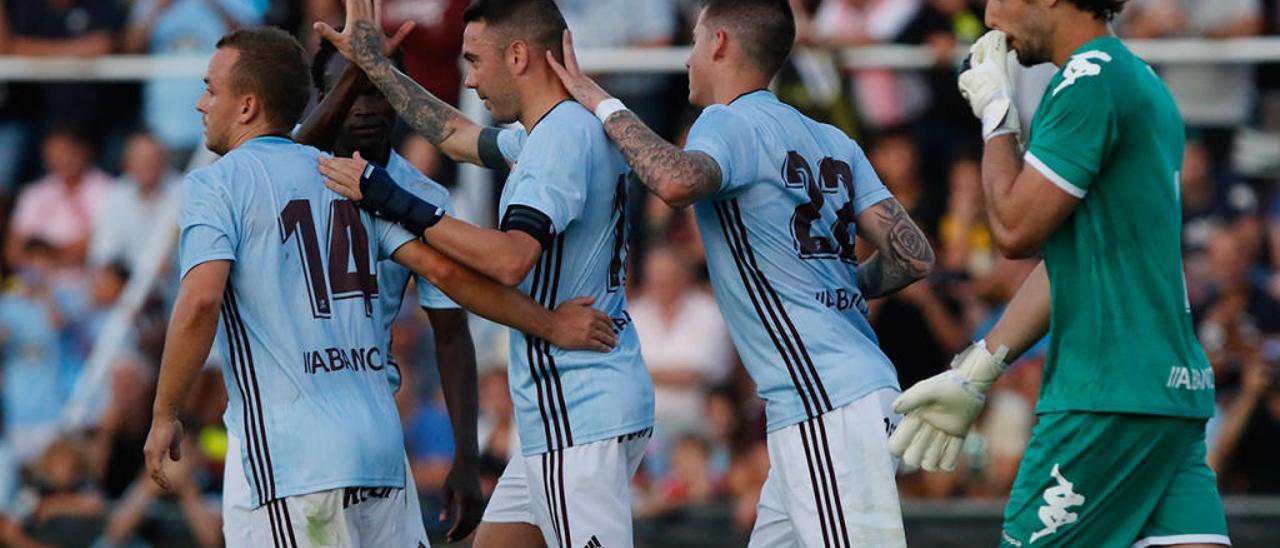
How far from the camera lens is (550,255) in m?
6.46

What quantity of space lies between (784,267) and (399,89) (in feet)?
5.10

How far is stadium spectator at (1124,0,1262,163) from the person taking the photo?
12266mm

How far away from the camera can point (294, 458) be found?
20.0 feet

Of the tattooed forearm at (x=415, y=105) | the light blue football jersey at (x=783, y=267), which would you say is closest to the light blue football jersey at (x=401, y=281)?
the tattooed forearm at (x=415, y=105)

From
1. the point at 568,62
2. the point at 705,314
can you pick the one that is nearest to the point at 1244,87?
the point at 705,314

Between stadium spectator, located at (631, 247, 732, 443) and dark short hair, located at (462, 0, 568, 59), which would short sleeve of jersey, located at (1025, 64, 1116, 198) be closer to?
dark short hair, located at (462, 0, 568, 59)

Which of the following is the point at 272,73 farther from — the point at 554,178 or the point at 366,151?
the point at 554,178

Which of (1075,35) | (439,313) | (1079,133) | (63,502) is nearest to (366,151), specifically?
(439,313)

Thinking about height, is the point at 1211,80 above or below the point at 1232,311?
above

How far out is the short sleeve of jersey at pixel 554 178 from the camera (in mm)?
6250

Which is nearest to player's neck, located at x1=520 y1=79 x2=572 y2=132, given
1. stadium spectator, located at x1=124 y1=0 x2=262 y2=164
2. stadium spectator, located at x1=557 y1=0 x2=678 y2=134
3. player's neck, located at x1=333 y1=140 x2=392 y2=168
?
player's neck, located at x1=333 y1=140 x2=392 y2=168

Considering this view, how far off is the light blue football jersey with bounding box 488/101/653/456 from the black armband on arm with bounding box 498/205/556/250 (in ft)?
0.05

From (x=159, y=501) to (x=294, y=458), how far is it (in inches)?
259

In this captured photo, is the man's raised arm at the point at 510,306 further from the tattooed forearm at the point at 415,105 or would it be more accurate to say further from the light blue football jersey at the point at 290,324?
the tattooed forearm at the point at 415,105
